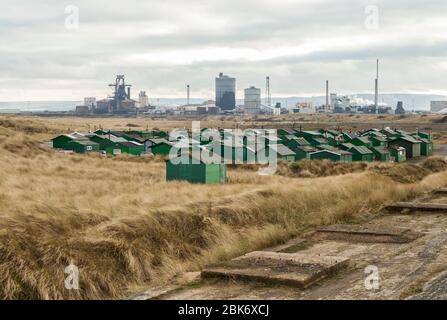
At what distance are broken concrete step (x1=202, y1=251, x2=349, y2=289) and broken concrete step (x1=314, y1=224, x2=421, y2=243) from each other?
7.91 ft

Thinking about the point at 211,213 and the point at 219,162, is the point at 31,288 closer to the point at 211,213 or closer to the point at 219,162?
the point at 211,213

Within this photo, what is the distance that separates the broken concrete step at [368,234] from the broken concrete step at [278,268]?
2.41 metres

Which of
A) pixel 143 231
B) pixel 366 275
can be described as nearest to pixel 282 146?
pixel 143 231

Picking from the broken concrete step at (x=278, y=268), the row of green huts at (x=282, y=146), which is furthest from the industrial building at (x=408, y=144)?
the broken concrete step at (x=278, y=268)

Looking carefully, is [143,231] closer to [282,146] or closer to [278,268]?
[278,268]

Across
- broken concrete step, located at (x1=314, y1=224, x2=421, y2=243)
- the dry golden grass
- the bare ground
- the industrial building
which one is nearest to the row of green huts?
the industrial building

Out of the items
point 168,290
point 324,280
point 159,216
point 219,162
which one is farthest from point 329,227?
point 219,162

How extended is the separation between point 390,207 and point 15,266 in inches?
393

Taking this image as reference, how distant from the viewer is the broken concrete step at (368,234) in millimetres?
11259

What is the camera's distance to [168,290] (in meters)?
7.74

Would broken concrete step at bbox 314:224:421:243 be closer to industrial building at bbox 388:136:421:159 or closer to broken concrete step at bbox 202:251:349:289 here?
broken concrete step at bbox 202:251:349:289

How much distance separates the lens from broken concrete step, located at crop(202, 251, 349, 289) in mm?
7840

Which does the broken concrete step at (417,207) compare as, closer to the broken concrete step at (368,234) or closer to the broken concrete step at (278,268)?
the broken concrete step at (368,234)

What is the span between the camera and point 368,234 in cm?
1154
